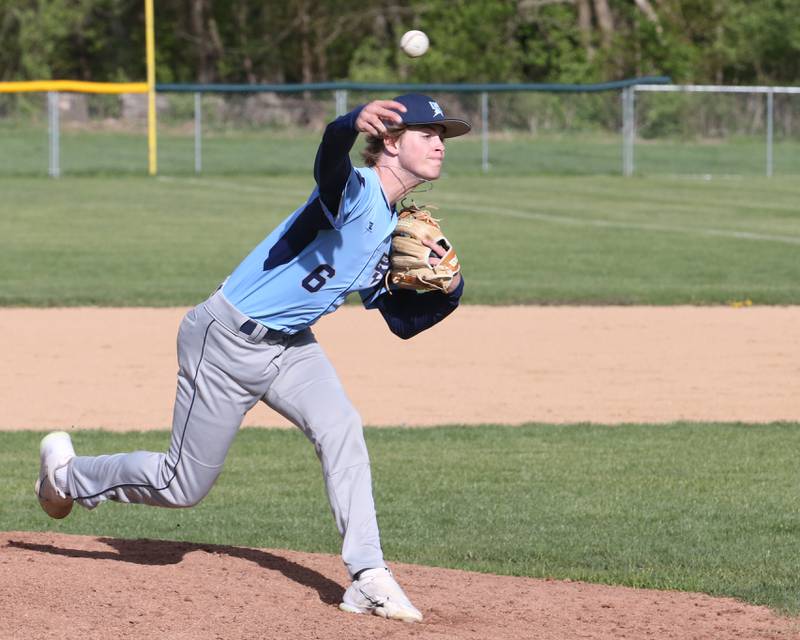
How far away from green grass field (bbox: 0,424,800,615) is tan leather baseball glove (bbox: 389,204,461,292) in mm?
1447

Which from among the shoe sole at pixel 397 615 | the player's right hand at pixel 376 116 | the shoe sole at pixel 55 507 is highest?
the player's right hand at pixel 376 116

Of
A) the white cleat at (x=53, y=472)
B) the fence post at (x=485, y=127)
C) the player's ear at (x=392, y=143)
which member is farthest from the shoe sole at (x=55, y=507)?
the fence post at (x=485, y=127)

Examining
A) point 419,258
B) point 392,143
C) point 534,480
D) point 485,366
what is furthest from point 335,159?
point 485,366

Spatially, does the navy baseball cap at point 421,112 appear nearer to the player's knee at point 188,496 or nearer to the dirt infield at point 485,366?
the player's knee at point 188,496

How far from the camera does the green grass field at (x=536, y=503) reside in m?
6.07

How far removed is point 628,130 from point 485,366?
21.9 meters

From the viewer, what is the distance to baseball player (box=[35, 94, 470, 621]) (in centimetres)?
480

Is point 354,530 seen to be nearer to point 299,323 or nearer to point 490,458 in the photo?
point 299,323

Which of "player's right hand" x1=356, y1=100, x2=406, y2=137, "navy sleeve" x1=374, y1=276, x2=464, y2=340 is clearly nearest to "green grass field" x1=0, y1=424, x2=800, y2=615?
"navy sleeve" x1=374, y1=276, x2=464, y2=340

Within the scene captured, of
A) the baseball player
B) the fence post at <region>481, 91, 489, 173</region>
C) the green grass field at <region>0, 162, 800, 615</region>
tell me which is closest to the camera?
the baseball player

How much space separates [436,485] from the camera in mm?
7578

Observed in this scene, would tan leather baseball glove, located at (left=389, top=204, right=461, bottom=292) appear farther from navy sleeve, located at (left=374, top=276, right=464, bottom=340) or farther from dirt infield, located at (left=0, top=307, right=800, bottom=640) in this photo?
dirt infield, located at (left=0, top=307, right=800, bottom=640)

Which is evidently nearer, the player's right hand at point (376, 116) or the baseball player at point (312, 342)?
the player's right hand at point (376, 116)

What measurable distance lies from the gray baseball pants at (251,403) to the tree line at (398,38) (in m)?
42.6
